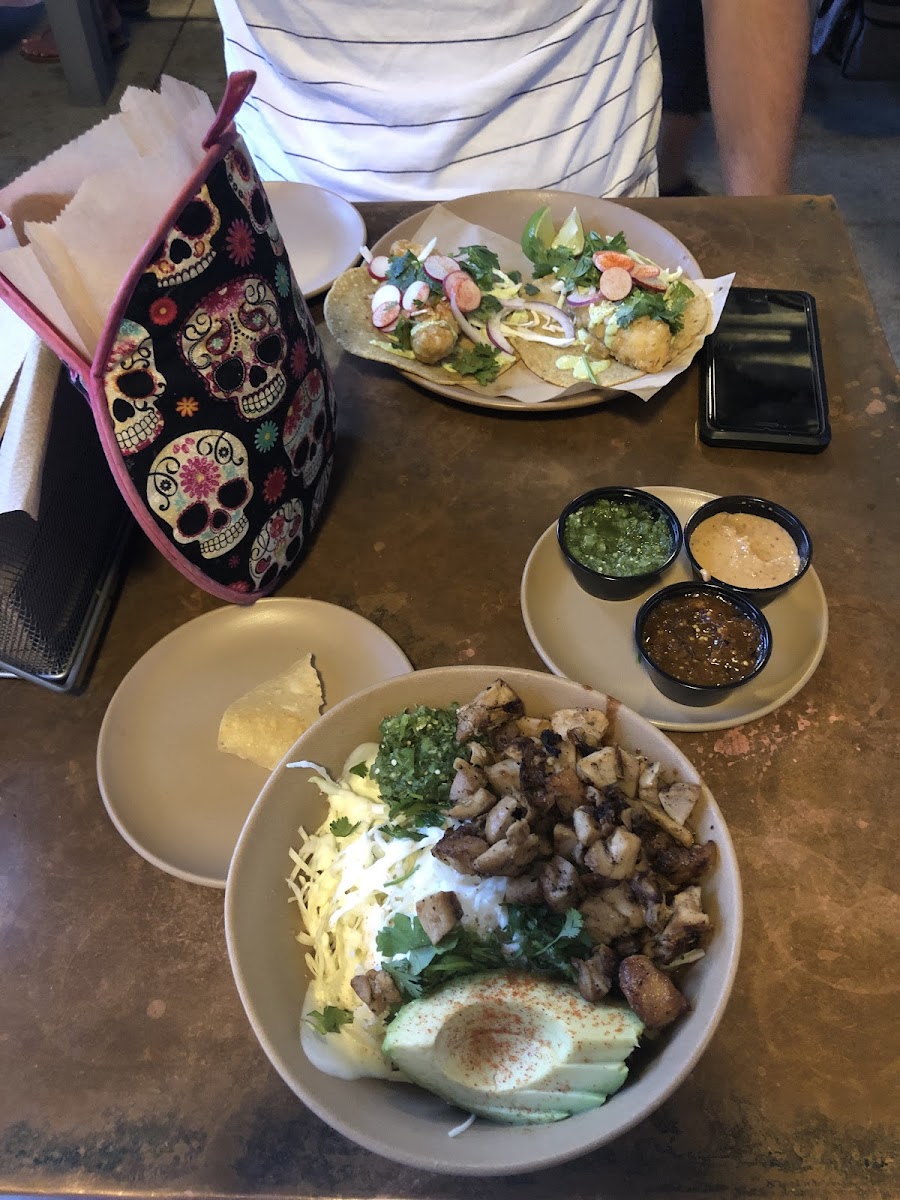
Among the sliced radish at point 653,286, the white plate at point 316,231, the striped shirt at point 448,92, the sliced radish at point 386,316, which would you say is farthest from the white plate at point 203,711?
the striped shirt at point 448,92

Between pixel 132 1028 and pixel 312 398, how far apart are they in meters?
1.02

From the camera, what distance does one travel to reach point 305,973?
1.03m

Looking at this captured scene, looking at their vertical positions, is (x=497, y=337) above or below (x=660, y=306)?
below

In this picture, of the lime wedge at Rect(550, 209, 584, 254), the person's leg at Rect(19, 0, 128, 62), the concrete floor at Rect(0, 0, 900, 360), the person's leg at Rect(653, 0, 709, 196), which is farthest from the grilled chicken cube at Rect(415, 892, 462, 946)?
the person's leg at Rect(19, 0, 128, 62)

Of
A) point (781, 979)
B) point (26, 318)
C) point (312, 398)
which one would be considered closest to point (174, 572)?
point (312, 398)

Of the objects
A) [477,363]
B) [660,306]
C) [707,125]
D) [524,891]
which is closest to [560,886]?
[524,891]

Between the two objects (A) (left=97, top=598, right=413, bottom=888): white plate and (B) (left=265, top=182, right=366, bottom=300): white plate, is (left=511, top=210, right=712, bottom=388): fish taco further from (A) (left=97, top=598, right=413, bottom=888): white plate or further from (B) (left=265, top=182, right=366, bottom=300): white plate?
(A) (left=97, top=598, right=413, bottom=888): white plate

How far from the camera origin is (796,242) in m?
2.09

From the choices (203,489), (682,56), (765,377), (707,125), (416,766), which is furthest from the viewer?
(707,125)

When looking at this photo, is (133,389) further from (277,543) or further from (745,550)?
(745,550)

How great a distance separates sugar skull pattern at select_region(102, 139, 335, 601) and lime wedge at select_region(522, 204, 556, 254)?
0.93m

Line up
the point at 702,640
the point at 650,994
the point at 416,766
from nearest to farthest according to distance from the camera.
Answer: the point at 650,994 < the point at 416,766 < the point at 702,640

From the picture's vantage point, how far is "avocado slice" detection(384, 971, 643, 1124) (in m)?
0.85

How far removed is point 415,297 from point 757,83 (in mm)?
1385
